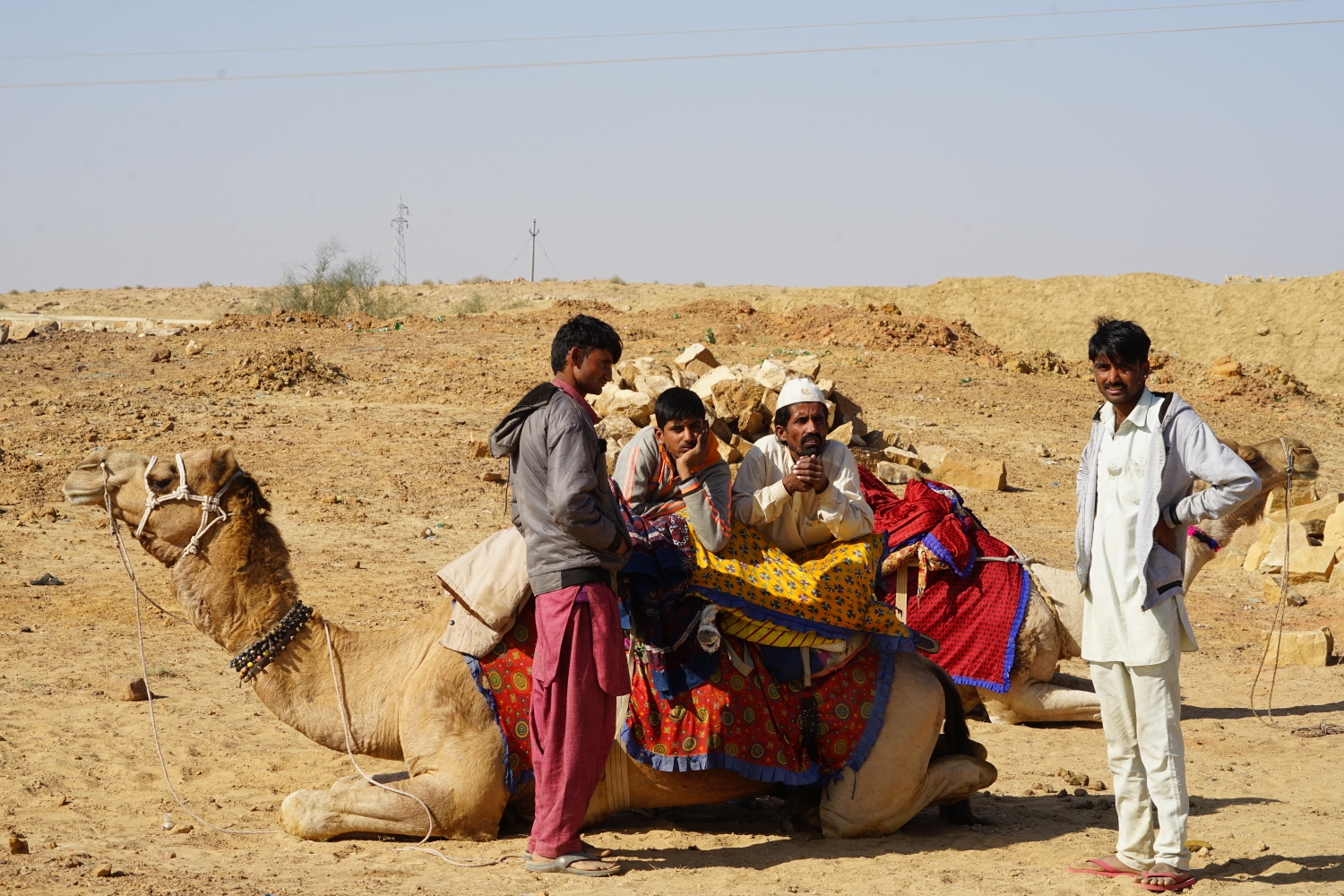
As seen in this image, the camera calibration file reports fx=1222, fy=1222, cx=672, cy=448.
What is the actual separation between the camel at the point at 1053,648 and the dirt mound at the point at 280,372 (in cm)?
1377

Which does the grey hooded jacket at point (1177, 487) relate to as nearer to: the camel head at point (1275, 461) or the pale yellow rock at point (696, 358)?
the camel head at point (1275, 461)

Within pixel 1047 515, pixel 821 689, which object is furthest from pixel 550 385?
pixel 1047 515

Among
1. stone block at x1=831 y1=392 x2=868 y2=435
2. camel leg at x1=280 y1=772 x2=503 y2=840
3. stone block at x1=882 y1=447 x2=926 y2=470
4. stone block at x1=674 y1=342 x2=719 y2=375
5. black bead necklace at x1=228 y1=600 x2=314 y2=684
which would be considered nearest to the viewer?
camel leg at x1=280 y1=772 x2=503 y2=840

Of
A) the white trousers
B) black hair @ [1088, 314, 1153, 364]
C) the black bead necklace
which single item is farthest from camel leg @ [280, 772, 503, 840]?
black hair @ [1088, 314, 1153, 364]

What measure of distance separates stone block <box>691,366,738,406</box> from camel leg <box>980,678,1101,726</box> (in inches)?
285

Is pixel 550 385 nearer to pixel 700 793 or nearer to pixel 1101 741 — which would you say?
pixel 700 793

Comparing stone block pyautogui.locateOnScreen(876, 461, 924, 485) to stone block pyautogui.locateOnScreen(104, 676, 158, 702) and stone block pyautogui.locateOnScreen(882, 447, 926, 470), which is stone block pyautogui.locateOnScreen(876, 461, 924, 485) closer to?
stone block pyautogui.locateOnScreen(882, 447, 926, 470)

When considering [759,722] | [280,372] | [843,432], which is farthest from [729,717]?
[280,372]

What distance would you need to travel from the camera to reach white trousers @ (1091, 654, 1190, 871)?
15.4ft

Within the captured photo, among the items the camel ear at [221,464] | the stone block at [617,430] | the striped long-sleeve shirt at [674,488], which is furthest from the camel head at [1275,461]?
the stone block at [617,430]

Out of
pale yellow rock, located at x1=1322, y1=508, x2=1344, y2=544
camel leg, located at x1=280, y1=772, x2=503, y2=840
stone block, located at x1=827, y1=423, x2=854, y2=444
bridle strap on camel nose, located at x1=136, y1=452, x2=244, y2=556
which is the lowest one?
camel leg, located at x1=280, y1=772, x2=503, y2=840

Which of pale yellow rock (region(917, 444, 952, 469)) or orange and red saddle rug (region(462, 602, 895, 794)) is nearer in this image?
orange and red saddle rug (region(462, 602, 895, 794))

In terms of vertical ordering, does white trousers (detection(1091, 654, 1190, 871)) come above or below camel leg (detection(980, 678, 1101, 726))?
above

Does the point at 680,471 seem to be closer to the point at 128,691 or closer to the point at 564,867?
the point at 564,867
